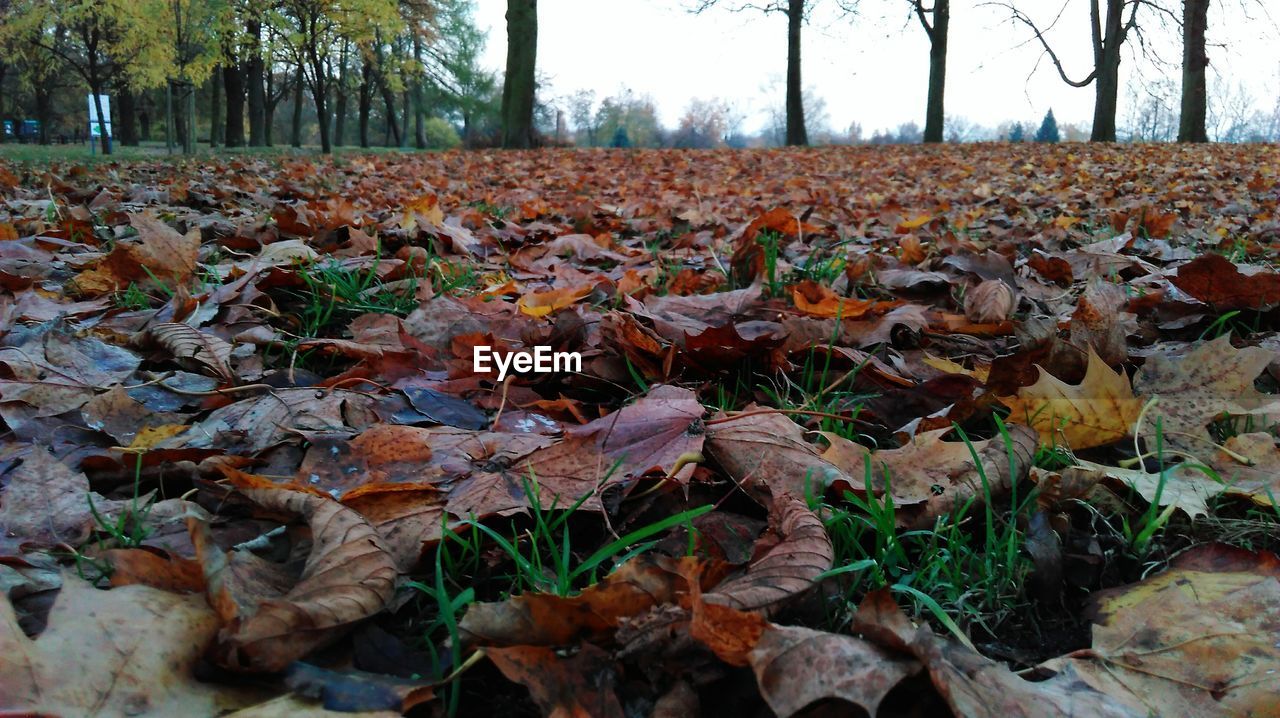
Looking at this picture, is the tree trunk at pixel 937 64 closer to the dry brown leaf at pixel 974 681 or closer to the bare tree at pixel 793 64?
the bare tree at pixel 793 64

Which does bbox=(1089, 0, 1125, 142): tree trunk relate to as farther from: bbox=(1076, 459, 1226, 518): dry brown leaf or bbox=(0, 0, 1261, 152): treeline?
→ bbox=(1076, 459, 1226, 518): dry brown leaf

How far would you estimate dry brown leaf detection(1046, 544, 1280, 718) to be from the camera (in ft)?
2.73

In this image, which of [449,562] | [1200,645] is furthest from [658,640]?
[1200,645]

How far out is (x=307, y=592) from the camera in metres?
0.90

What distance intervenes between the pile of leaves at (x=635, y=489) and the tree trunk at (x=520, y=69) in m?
13.0

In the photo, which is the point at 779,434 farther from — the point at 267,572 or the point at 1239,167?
the point at 1239,167

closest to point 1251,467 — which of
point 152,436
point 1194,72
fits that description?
point 152,436

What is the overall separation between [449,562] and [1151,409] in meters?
1.19

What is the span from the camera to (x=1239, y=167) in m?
7.61

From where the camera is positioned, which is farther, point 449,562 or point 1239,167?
point 1239,167

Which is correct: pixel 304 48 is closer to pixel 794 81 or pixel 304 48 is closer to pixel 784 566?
pixel 794 81

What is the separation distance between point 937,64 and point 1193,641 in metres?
19.8

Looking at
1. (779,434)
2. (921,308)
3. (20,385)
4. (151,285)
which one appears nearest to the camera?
(779,434)

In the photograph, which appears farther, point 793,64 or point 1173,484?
point 793,64
